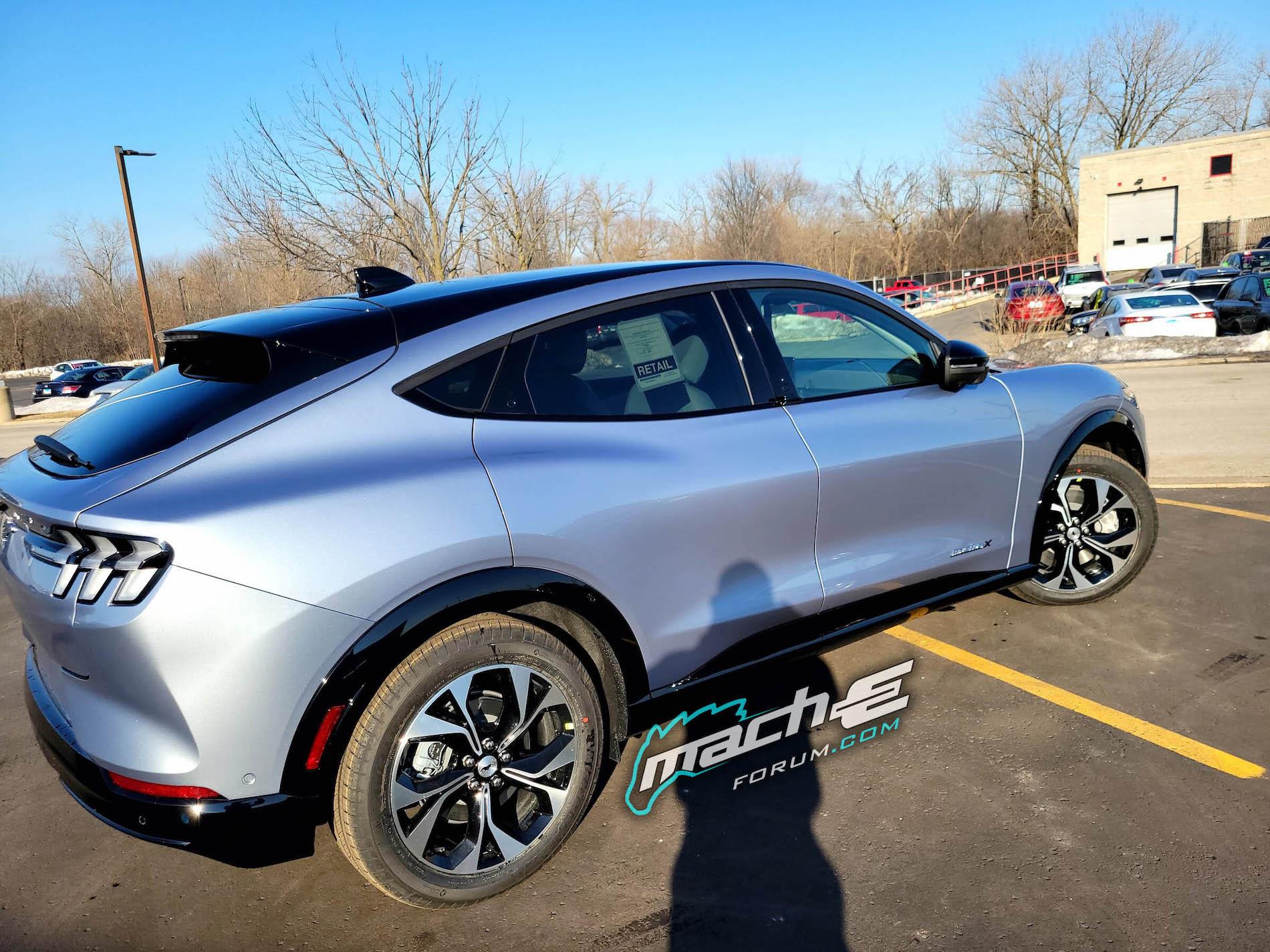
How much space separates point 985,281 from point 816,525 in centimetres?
5033

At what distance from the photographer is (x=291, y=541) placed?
7.04ft

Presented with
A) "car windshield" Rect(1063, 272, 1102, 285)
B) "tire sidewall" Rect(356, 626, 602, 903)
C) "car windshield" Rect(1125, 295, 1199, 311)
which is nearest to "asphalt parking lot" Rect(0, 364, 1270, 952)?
"tire sidewall" Rect(356, 626, 602, 903)

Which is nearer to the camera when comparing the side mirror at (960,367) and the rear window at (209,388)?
the rear window at (209,388)

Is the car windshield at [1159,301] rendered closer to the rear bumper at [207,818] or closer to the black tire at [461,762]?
the black tire at [461,762]

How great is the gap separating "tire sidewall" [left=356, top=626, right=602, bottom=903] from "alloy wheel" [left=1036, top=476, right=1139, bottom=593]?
104 inches

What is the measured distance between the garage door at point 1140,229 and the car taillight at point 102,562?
53776mm

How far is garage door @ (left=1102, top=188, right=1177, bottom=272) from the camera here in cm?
4666

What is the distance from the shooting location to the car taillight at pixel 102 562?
2.04 metres

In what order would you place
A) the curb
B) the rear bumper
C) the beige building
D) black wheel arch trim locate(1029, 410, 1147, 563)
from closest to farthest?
the rear bumper → black wheel arch trim locate(1029, 410, 1147, 563) → the curb → the beige building

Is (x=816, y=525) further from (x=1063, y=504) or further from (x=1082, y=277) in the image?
(x=1082, y=277)

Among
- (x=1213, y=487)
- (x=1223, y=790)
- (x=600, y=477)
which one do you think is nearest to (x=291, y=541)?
(x=600, y=477)

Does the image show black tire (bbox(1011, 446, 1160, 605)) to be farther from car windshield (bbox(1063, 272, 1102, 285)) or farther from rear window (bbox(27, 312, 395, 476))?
car windshield (bbox(1063, 272, 1102, 285))

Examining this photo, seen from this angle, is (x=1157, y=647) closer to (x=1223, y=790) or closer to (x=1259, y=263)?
(x=1223, y=790)

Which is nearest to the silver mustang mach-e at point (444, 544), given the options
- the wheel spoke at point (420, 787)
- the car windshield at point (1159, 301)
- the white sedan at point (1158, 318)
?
the wheel spoke at point (420, 787)
